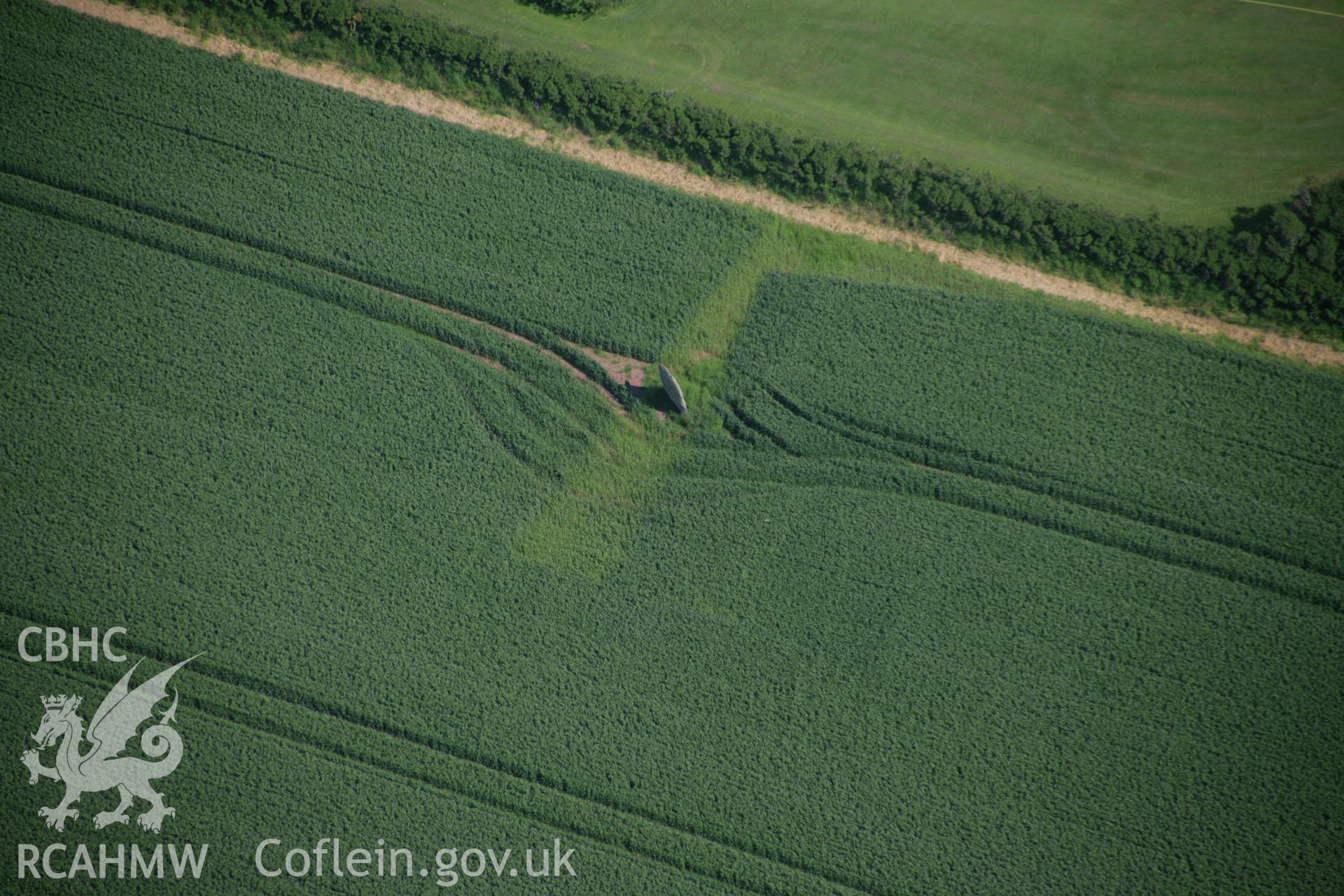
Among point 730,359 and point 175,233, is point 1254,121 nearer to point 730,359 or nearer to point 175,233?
point 730,359

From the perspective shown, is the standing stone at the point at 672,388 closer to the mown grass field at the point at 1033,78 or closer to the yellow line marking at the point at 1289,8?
the mown grass field at the point at 1033,78

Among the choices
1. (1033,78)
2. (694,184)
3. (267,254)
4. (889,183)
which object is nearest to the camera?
(267,254)

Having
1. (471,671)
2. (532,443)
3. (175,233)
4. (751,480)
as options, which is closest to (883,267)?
(751,480)

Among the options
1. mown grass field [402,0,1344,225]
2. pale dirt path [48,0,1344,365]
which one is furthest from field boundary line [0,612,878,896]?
mown grass field [402,0,1344,225]

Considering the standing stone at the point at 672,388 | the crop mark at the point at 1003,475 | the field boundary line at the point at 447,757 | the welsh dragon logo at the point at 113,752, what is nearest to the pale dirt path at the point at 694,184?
the crop mark at the point at 1003,475

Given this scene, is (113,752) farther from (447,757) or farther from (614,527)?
(614,527)

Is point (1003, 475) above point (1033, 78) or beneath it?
beneath

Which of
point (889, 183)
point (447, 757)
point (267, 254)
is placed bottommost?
point (447, 757)

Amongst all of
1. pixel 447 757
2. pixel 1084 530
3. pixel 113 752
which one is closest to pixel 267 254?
pixel 113 752
